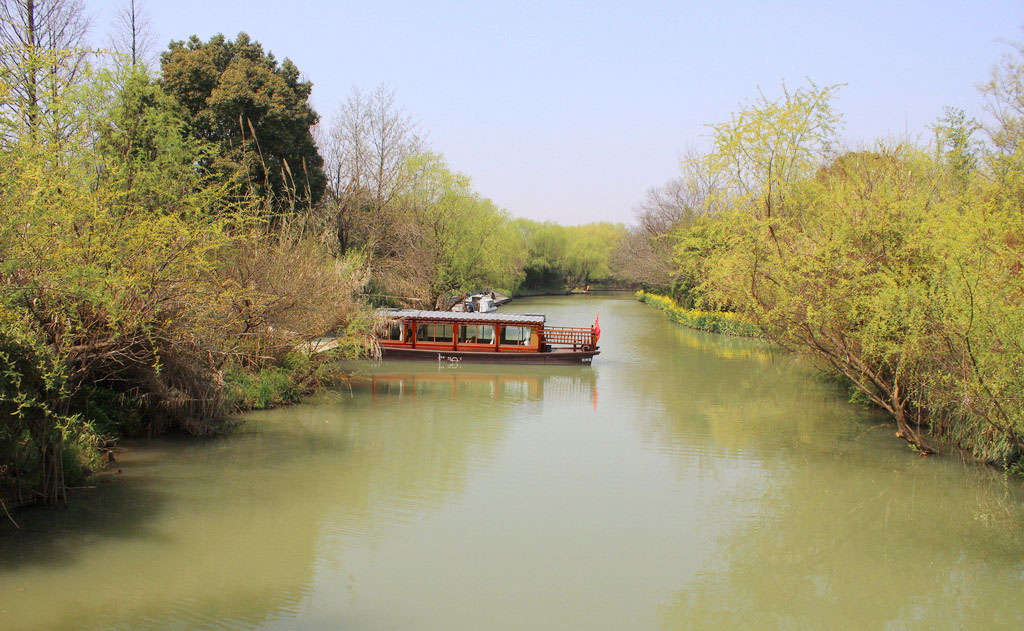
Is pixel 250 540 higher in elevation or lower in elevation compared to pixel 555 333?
lower

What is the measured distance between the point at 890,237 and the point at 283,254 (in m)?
12.1

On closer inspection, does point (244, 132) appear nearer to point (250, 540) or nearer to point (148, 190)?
point (148, 190)

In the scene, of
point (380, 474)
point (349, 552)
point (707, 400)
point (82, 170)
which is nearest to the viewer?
point (349, 552)

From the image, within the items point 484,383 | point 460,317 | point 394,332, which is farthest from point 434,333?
point 484,383

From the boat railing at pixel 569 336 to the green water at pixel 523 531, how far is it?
9149 millimetres

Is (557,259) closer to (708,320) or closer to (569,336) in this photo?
(708,320)

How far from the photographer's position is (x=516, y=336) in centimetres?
2580

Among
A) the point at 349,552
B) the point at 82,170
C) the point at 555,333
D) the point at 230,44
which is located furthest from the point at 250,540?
the point at 230,44

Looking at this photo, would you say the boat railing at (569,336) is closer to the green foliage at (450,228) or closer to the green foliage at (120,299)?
the green foliage at (450,228)

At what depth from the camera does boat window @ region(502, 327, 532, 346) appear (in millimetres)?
25734

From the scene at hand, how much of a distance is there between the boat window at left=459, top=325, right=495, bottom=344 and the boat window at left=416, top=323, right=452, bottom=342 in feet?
1.59

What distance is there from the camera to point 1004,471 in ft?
41.9

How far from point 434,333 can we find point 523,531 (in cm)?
1579

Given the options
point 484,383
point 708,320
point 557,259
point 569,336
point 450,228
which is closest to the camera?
point 484,383
